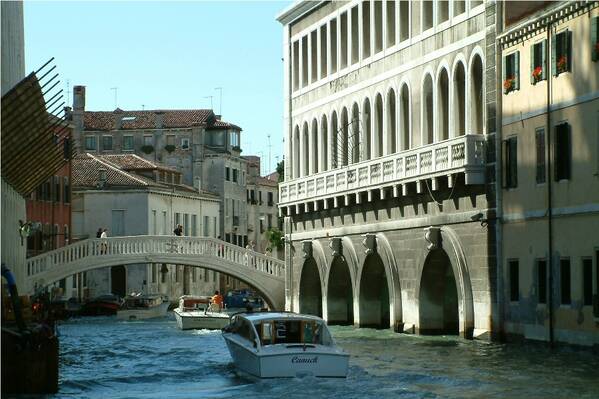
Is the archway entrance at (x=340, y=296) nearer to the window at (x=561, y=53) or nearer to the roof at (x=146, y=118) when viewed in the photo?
the window at (x=561, y=53)

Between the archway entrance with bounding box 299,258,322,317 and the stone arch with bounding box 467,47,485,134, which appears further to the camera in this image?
the archway entrance with bounding box 299,258,322,317

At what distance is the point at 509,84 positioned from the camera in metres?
40.3

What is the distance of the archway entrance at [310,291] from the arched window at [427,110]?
13417 mm

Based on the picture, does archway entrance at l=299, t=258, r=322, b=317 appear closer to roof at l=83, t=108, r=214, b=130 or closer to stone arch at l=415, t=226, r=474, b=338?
stone arch at l=415, t=226, r=474, b=338

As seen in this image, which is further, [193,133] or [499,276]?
[193,133]

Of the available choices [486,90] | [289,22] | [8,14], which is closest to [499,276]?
[486,90]

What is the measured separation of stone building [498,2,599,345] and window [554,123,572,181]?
2 cm

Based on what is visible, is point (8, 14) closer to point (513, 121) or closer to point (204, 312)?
point (513, 121)

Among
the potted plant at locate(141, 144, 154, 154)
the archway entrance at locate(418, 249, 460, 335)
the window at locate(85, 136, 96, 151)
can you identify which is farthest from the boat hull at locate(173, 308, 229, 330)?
the window at locate(85, 136, 96, 151)

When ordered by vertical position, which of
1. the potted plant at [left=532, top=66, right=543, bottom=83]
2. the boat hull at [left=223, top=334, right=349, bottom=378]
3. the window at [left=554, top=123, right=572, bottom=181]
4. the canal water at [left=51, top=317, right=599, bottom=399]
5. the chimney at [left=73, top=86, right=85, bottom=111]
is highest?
the chimney at [left=73, top=86, right=85, bottom=111]

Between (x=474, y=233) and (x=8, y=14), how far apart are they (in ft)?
45.8

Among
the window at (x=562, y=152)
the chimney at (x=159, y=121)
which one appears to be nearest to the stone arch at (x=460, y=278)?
the window at (x=562, y=152)

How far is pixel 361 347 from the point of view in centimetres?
4259

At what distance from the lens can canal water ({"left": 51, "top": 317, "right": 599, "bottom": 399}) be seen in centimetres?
2891
